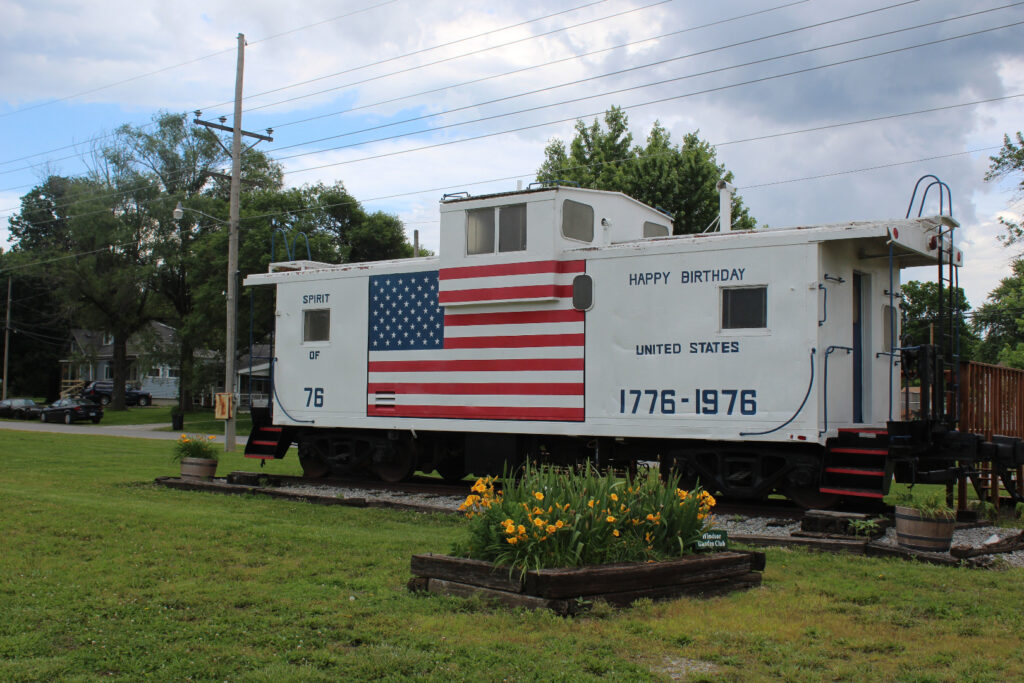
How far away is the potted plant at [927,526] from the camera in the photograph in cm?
820

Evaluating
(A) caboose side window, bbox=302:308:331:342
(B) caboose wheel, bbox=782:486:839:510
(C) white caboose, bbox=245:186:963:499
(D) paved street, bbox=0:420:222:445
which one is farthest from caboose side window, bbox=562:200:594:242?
(D) paved street, bbox=0:420:222:445

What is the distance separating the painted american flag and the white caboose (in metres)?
0.03

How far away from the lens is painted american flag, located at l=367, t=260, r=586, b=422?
1224cm

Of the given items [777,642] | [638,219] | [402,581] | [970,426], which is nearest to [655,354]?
[638,219]

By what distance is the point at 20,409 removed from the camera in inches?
1890

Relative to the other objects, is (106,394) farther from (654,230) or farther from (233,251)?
(654,230)

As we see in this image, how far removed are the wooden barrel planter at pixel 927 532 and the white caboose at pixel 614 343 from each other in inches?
67.0

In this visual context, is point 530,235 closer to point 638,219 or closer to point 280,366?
point 638,219

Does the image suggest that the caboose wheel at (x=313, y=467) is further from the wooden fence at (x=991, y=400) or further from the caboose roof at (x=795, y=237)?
the wooden fence at (x=991, y=400)

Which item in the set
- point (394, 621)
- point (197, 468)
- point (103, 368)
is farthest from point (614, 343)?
point (103, 368)

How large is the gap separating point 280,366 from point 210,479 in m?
2.23

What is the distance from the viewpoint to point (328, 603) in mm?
6223

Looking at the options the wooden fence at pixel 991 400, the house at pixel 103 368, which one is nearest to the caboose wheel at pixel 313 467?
the wooden fence at pixel 991 400

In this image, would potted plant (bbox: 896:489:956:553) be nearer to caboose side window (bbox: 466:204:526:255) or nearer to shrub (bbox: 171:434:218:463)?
caboose side window (bbox: 466:204:526:255)
